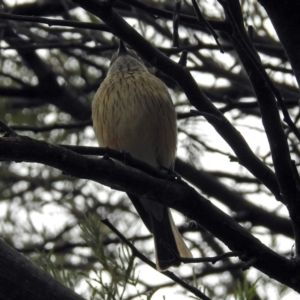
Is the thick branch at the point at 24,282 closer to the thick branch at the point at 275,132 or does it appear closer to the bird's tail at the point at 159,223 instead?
the thick branch at the point at 275,132

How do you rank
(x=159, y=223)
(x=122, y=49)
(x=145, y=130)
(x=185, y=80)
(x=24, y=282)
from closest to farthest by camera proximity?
(x=24, y=282)
(x=185, y=80)
(x=145, y=130)
(x=159, y=223)
(x=122, y=49)

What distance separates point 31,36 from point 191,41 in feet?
4.05

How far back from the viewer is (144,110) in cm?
467

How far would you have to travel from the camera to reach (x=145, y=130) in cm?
460

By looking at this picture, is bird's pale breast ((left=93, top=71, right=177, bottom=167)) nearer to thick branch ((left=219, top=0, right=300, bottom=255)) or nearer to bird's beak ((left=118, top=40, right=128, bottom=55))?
bird's beak ((left=118, top=40, right=128, bottom=55))

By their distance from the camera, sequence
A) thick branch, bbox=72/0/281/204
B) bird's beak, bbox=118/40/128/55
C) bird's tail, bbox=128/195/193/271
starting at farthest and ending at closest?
1. bird's beak, bbox=118/40/128/55
2. bird's tail, bbox=128/195/193/271
3. thick branch, bbox=72/0/281/204

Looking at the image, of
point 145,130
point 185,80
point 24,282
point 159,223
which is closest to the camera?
point 24,282

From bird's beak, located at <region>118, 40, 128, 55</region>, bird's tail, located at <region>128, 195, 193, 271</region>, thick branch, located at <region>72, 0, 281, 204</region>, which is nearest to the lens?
thick branch, located at <region>72, 0, 281, 204</region>

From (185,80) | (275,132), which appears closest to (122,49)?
(185,80)

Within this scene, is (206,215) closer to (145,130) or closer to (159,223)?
(145,130)

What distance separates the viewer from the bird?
4602 mm

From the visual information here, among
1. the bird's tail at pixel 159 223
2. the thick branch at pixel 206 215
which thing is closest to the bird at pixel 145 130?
the bird's tail at pixel 159 223

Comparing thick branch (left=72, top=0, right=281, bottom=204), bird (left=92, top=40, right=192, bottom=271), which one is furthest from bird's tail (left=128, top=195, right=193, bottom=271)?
thick branch (left=72, top=0, right=281, bottom=204)

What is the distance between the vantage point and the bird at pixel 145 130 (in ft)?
15.1
